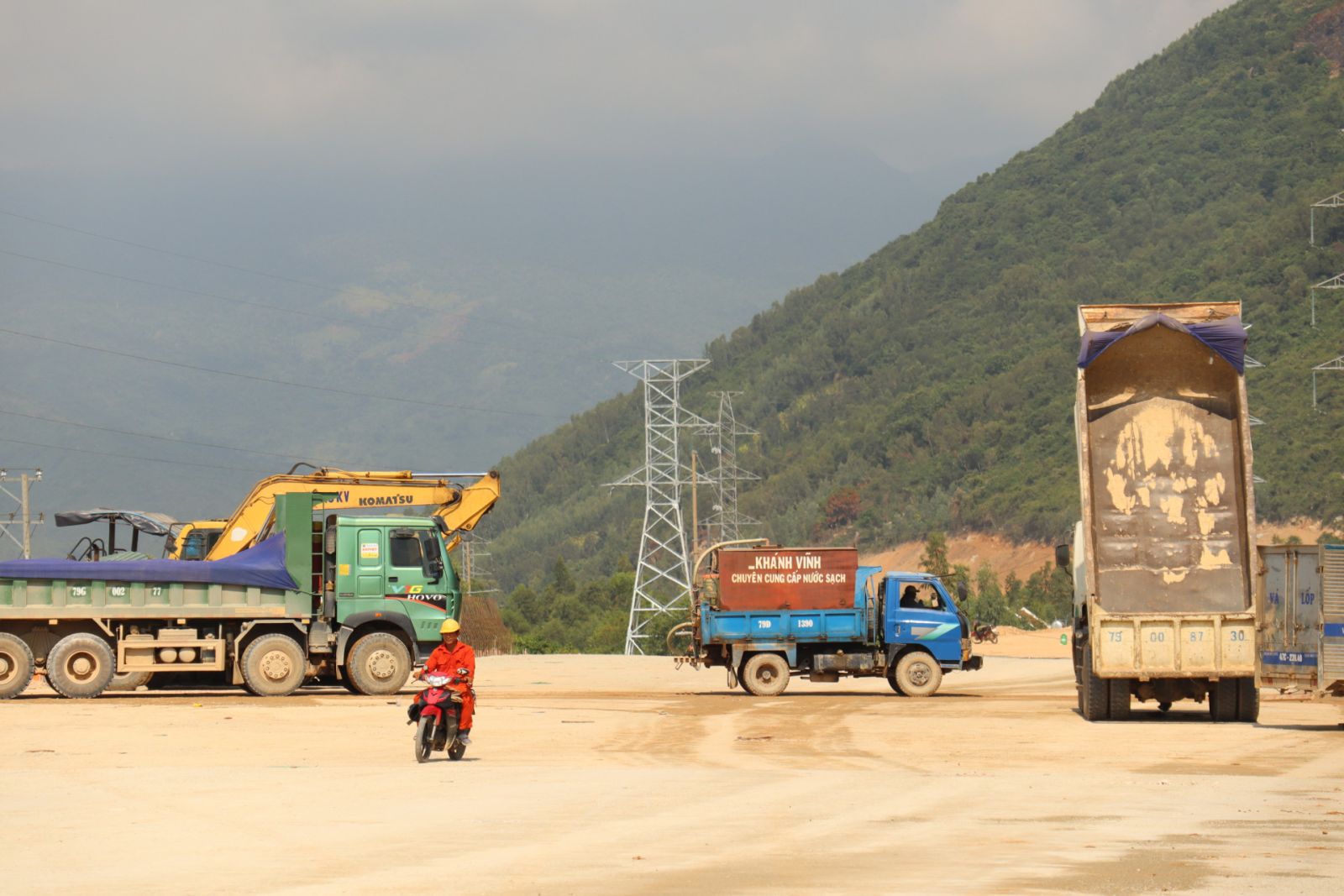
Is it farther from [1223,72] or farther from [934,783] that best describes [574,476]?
[934,783]

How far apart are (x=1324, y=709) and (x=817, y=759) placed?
38.7ft

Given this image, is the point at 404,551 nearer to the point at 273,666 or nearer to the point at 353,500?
the point at 273,666

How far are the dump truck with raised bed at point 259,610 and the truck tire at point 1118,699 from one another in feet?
38.1

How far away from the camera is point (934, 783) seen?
17625 mm

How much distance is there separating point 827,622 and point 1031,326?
100726mm

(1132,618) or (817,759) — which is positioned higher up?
(1132,618)

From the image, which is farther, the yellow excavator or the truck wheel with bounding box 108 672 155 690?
the yellow excavator

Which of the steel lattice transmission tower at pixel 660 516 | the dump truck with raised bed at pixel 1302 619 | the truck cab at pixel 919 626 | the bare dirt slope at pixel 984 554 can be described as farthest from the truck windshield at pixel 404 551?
the bare dirt slope at pixel 984 554

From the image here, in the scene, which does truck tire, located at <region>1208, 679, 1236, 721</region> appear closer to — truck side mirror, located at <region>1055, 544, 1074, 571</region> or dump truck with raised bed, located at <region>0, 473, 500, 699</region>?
truck side mirror, located at <region>1055, 544, 1074, 571</region>

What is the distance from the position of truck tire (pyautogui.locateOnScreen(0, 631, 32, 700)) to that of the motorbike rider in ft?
43.1

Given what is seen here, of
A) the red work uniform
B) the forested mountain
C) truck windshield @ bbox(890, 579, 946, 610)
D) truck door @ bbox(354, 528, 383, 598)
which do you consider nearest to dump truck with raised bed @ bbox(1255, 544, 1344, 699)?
truck windshield @ bbox(890, 579, 946, 610)

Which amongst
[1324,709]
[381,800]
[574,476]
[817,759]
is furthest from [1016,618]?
[574,476]

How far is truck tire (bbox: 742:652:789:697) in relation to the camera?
32.0 metres

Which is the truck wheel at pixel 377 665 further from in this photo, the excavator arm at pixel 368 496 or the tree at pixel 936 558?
the tree at pixel 936 558
